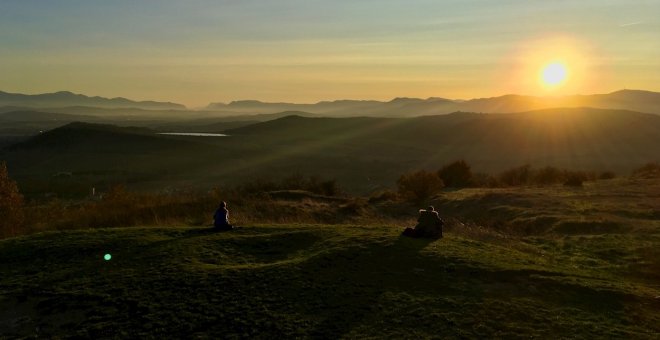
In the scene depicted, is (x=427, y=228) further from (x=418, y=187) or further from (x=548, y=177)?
(x=548, y=177)

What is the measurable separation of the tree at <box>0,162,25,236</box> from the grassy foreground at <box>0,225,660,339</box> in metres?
4.50

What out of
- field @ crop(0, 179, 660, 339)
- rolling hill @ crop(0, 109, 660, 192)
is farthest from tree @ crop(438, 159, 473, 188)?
field @ crop(0, 179, 660, 339)

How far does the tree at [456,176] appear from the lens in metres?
43.8

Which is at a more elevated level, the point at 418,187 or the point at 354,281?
the point at 354,281

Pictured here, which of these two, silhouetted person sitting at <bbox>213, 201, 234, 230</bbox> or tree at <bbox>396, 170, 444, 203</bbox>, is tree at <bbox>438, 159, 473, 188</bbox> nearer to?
tree at <bbox>396, 170, 444, 203</bbox>

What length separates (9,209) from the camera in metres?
16.8

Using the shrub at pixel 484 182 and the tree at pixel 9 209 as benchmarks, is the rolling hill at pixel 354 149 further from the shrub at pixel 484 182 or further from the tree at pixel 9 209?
the tree at pixel 9 209

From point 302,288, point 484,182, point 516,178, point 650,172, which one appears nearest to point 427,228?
point 302,288

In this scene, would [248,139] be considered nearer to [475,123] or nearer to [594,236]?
[475,123]

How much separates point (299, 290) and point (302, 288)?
3.6 inches

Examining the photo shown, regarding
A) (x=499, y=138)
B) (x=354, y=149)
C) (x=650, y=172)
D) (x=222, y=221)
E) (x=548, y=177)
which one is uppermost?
(x=222, y=221)

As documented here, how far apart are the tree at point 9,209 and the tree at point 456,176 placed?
107 feet

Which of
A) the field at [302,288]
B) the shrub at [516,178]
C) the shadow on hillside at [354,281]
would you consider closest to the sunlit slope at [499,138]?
the shrub at [516,178]

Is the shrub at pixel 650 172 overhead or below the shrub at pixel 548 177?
overhead
